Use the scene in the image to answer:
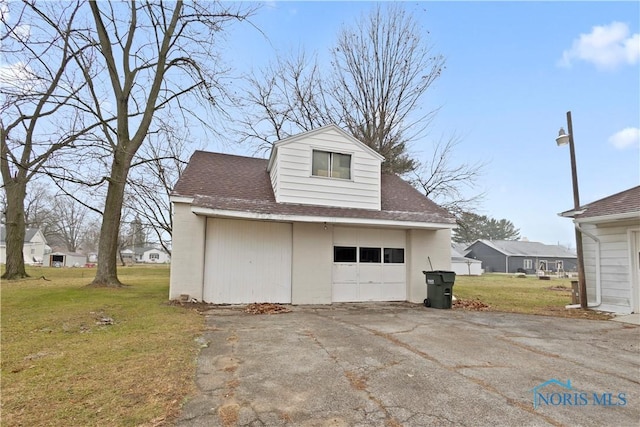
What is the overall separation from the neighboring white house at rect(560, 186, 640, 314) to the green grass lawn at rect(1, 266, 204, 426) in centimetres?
1069

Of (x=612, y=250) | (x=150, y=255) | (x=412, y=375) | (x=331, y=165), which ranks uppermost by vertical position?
(x=331, y=165)

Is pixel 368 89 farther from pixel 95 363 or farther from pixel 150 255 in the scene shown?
pixel 150 255

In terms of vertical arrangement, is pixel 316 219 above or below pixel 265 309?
above

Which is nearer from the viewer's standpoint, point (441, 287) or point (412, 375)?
point (412, 375)

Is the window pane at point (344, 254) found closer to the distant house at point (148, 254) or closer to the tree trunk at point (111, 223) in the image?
the tree trunk at point (111, 223)

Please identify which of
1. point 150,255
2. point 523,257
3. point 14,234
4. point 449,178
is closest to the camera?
point 14,234

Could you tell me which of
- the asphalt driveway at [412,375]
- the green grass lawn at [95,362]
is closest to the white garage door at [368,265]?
the asphalt driveway at [412,375]

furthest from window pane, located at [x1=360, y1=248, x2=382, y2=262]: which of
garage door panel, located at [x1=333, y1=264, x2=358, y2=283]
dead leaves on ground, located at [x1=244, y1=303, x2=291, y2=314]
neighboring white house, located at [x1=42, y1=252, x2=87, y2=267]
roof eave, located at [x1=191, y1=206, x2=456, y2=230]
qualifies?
neighboring white house, located at [x1=42, y1=252, x2=87, y2=267]

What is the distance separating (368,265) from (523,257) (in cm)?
4303

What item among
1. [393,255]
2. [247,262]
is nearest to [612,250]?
[393,255]

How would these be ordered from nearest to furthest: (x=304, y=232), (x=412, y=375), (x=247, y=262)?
(x=412, y=375) < (x=247, y=262) < (x=304, y=232)

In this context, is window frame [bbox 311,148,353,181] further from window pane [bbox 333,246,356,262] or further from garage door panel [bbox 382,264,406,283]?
garage door panel [bbox 382,264,406,283]

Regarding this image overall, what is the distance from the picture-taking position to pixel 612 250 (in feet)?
31.2

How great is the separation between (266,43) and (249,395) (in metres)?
11.2
